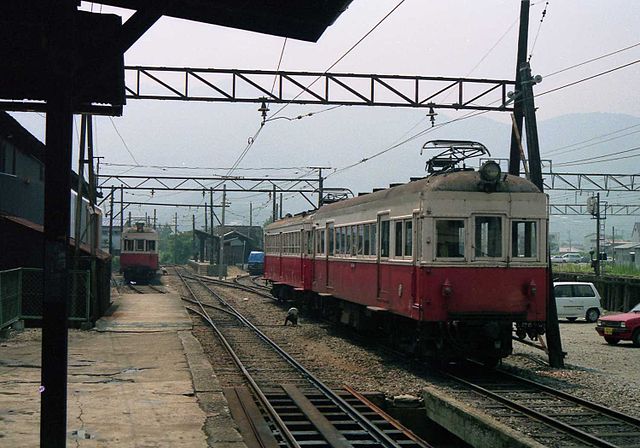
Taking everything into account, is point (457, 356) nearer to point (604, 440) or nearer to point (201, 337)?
point (604, 440)

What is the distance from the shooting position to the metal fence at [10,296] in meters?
16.4

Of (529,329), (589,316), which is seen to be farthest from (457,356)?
(589,316)

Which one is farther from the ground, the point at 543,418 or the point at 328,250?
the point at 328,250

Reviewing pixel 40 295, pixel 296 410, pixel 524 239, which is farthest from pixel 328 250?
pixel 296 410

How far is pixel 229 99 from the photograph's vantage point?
20250 mm

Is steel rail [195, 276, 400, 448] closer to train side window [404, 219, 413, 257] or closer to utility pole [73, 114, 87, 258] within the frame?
train side window [404, 219, 413, 257]

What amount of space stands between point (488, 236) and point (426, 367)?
2.46 m

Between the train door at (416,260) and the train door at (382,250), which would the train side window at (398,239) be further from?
the train door at (416,260)

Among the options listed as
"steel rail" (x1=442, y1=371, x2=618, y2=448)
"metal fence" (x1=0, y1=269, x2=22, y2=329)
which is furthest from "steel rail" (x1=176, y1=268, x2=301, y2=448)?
"metal fence" (x1=0, y1=269, x2=22, y2=329)

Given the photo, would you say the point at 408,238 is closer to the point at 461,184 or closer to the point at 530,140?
the point at 461,184

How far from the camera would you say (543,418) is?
10.0 meters

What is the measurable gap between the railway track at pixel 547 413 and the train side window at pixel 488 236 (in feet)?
6.37

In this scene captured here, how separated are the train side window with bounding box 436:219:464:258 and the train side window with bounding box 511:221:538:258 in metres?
0.88

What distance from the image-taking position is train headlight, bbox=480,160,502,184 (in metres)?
13.5
